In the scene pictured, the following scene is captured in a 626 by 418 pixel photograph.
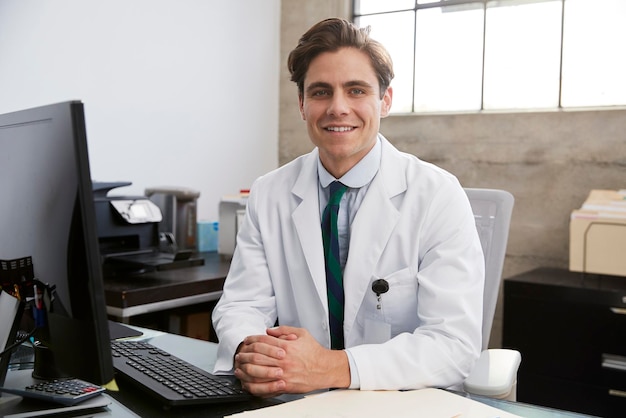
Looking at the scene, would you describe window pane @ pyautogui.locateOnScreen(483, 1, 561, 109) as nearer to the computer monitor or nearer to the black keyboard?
the black keyboard

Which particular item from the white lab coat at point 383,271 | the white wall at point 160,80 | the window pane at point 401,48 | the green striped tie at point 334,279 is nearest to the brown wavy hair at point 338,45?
the white lab coat at point 383,271

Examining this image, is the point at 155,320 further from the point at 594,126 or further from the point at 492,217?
the point at 594,126

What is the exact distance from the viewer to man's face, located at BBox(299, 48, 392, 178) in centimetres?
154

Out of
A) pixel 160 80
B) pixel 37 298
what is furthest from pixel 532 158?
pixel 37 298

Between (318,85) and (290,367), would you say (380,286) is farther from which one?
(318,85)

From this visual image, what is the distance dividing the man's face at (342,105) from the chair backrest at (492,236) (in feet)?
1.20

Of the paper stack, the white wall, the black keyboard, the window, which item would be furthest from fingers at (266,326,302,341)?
the window

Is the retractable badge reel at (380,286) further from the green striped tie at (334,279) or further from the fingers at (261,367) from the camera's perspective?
the fingers at (261,367)

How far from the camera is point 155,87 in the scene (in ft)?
10.6

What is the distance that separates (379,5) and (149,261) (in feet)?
7.78

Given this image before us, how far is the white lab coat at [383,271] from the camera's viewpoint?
1.26m

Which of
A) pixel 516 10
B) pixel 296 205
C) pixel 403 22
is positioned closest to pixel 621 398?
pixel 296 205

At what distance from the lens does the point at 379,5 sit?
394 centimetres

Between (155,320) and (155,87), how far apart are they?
4.48ft
